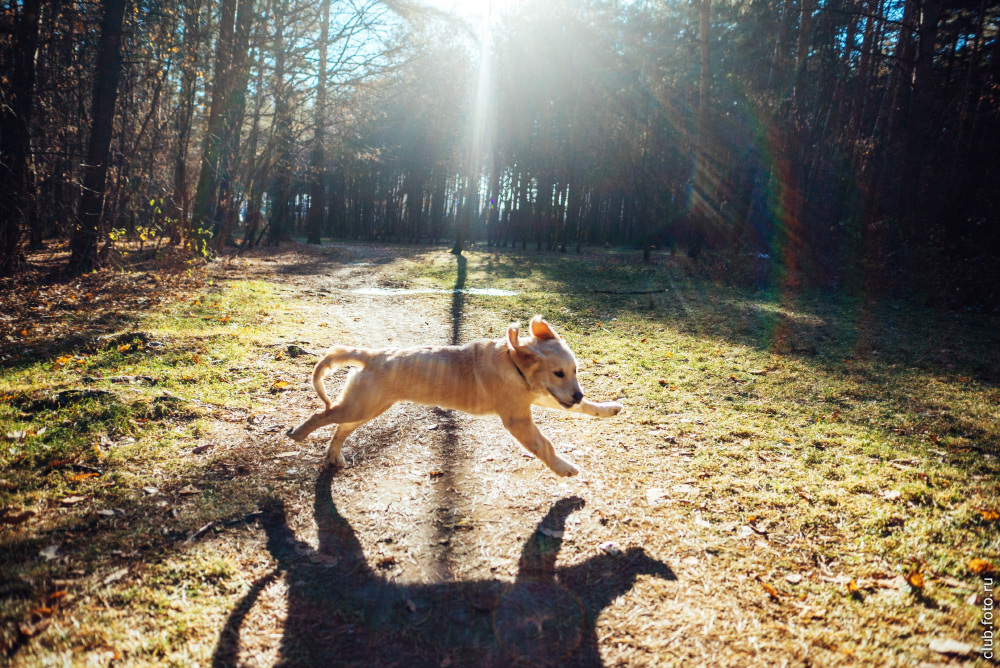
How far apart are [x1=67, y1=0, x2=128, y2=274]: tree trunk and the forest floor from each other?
4227 mm

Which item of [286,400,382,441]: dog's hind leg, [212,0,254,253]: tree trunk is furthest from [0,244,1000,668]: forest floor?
[212,0,254,253]: tree trunk

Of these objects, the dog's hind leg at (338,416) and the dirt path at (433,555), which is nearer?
the dirt path at (433,555)

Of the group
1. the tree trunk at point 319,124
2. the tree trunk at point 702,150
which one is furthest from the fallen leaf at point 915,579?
the tree trunk at point 319,124

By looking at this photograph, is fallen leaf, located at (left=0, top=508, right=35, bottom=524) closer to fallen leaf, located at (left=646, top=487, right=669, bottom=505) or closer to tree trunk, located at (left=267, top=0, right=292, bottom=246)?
fallen leaf, located at (left=646, top=487, right=669, bottom=505)

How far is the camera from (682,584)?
3078 mm

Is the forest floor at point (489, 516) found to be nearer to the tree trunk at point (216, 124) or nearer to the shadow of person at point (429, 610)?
the shadow of person at point (429, 610)

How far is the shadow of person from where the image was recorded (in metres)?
2.56

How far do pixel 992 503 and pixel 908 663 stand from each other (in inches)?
89.6

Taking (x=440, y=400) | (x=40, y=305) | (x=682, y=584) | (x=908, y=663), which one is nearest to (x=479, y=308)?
(x=440, y=400)

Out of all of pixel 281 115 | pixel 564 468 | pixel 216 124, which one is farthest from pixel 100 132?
pixel 564 468

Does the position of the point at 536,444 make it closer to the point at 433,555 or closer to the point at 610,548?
the point at 610,548

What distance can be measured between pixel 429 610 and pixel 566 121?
87.9 ft

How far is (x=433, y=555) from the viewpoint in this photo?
3.35 meters

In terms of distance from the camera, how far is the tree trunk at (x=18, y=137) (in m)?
8.99
